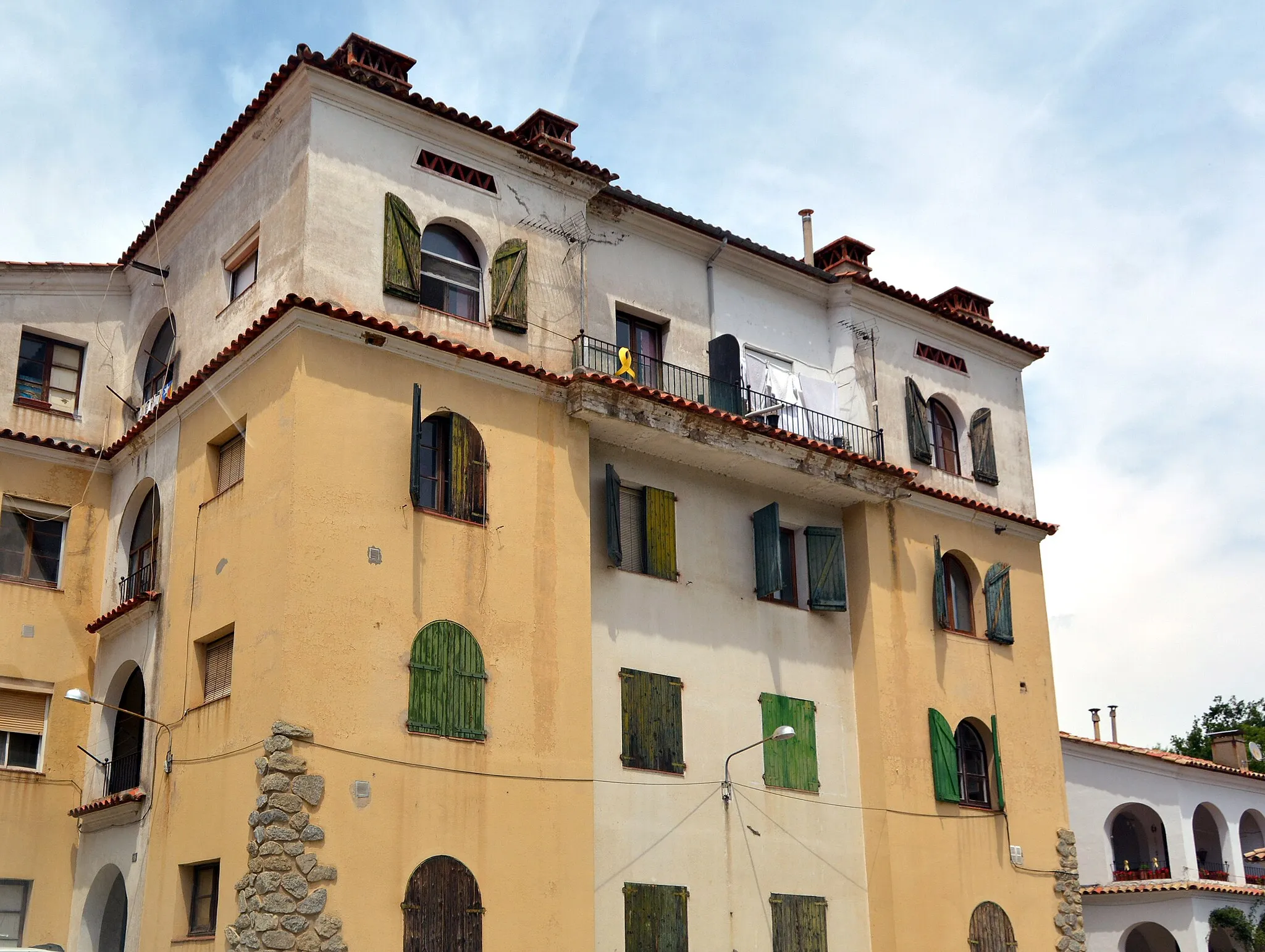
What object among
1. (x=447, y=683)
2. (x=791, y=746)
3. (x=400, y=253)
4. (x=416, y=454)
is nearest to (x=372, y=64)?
(x=400, y=253)

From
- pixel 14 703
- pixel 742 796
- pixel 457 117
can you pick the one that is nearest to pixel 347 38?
pixel 457 117

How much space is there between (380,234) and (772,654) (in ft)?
30.6

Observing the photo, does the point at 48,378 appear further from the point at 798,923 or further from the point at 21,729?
the point at 798,923

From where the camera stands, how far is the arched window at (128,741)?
21.8 meters

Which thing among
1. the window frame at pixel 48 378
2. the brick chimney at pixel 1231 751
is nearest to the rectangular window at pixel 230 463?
the window frame at pixel 48 378

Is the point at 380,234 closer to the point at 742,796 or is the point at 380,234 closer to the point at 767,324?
the point at 767,324

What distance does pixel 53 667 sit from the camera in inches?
903

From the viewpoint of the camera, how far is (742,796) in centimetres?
2266

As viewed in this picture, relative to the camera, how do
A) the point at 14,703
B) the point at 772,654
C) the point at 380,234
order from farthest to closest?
the point at 772,654 → the point at 14,703 → the point at 380,234

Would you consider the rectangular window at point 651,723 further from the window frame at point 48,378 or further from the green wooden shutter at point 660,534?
the window frame at point 48,378

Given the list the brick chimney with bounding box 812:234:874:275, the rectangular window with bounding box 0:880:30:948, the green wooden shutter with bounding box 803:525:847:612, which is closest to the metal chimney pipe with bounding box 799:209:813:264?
the brick chimney with bounding box 812:234:874:275

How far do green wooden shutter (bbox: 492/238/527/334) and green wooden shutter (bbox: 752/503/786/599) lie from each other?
5315 mm

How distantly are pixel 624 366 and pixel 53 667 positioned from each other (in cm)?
1037

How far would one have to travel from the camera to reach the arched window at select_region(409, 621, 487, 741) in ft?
62.6
